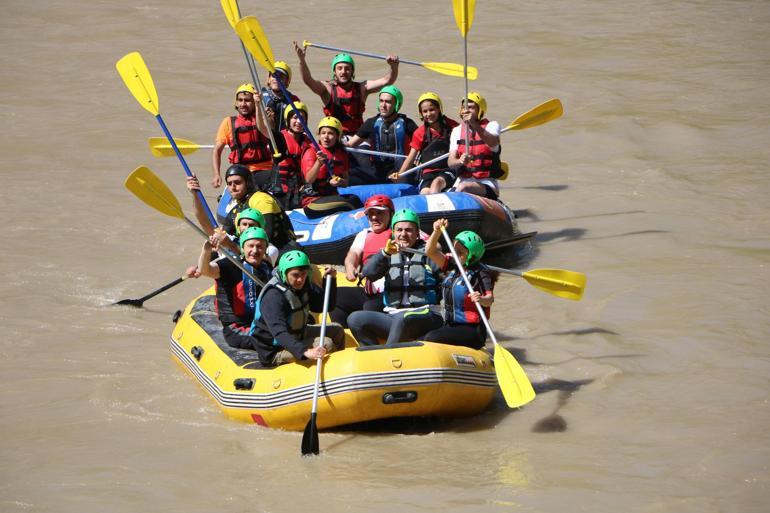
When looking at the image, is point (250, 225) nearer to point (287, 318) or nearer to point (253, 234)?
point (253, 234)

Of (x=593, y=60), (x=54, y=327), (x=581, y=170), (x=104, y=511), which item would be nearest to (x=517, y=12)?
(x=593, y=60)

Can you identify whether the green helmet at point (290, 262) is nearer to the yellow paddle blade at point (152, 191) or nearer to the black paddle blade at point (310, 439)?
the black paddle blade at point (310, 439)

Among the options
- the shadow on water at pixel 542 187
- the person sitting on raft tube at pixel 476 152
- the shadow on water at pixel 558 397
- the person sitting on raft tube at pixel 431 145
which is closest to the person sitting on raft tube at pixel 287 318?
the shadow on water at pixel 558 397

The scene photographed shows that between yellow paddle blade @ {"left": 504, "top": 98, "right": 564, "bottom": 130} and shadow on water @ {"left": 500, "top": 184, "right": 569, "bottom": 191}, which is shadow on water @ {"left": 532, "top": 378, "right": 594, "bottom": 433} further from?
shadow on water @ {"left": 500, "top": 184, "right": 569, "bottom": 191}

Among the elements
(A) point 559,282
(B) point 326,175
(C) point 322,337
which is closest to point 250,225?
(C) point 322,337

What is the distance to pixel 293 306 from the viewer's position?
5.98 m

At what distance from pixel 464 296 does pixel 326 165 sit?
254 centimetres

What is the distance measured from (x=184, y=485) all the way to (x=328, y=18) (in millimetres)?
11919

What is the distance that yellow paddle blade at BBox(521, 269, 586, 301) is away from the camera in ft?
21.2

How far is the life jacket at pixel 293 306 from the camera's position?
598cm

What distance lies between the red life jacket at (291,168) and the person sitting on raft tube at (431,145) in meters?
0.71

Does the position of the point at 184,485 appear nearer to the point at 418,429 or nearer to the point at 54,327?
the point at 418,429

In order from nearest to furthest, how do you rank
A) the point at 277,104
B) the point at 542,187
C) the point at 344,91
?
the point at 344,91
the point at 277,104
the point at 542,187

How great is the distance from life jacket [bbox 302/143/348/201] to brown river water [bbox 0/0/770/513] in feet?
3.87
